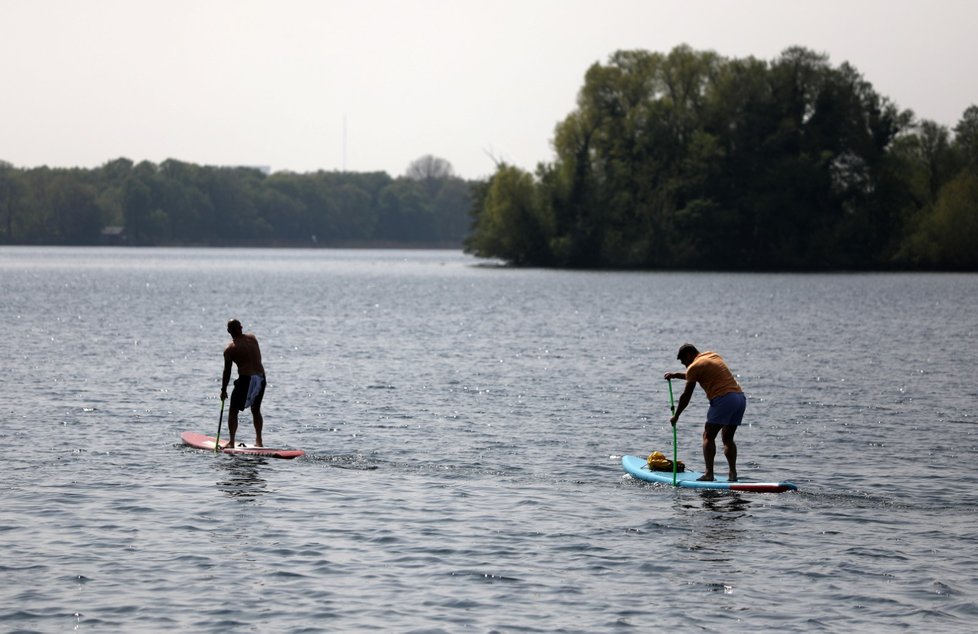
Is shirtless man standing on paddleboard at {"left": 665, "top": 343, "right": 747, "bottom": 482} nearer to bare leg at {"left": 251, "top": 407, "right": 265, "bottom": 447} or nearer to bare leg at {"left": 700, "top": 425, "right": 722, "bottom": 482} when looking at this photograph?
bare leg at {"left": 700, "top": 425, "right": 722, "bottom": 482}

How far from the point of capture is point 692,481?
20.2 metres

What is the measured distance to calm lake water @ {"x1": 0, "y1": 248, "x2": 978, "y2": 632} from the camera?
14016 millimetres

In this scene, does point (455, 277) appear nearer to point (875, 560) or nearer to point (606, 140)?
point (606, 140)

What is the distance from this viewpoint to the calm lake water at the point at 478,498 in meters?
14.0

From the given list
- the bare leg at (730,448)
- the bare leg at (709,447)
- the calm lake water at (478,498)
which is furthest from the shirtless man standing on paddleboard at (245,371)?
the bare leg at (730,448)

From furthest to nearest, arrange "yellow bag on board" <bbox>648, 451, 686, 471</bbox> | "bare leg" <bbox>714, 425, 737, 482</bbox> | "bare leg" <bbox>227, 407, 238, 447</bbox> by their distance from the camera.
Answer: "bare leg" <bbox>227, 407, 238, 447</bbox> → "yellow bag on board" <bbox>648, 451, 686, 471</bbox> → "bare leg" <bbox>714, 425, 737, 482</bbox>

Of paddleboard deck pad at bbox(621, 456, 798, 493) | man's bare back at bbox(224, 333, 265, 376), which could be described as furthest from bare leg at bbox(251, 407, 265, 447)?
paddleboard deck pad at bbox(621, 456, 798, 493)

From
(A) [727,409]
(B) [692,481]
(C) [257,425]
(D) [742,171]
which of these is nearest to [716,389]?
(A) [727,409]

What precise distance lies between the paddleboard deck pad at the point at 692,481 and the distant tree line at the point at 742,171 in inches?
4033

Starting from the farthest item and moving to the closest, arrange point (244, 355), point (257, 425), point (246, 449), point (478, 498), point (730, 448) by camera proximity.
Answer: point (257, 425) → point (246, 449) → point (244, 355) → point (730, 448) → point (478, 498)

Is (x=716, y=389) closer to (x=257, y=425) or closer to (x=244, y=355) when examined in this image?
(x=244, y=355)

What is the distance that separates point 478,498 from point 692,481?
3.20 metres

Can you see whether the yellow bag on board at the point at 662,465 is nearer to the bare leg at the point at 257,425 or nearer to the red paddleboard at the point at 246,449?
the red paddleboard at the point at 246,449

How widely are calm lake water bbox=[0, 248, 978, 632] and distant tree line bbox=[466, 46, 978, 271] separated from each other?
7730 cm
